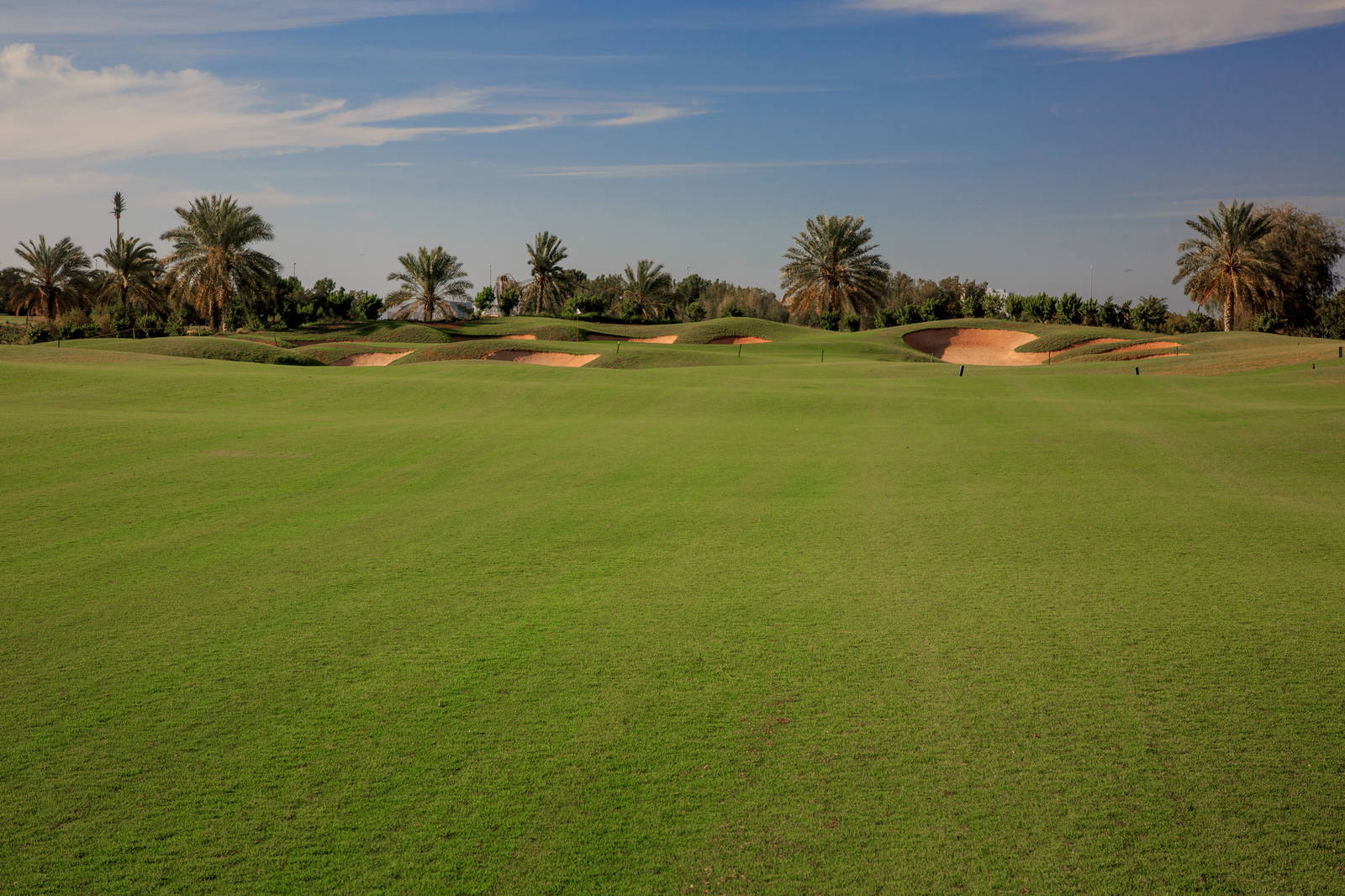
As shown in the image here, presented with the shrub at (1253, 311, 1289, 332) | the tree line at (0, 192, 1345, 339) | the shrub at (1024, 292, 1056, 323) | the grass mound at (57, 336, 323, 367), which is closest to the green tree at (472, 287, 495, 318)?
the tree line at (0, 192, 1345, 339)

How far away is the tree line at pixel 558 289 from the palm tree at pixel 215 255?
8cm

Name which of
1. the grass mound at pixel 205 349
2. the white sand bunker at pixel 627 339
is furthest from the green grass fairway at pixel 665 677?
the white sand bunker at pixel 627 339

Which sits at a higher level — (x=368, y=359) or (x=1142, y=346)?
(x=1142, y=346)

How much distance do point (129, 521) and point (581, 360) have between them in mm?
38794

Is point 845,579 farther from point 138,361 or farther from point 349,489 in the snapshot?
point 138,361

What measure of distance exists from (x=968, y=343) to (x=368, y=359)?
39.6 metres

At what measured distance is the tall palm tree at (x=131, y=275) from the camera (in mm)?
66062

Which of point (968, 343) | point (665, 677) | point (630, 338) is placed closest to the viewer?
point (665, 677)

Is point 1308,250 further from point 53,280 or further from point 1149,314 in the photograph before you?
point 53,280

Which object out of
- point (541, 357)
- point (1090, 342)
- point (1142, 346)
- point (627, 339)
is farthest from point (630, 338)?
point (1142, 346)

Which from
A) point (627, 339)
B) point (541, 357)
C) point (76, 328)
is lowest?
point (541, 357)

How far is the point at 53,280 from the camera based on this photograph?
67062 millimetres

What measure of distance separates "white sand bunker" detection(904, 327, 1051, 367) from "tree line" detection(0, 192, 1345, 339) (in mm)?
9175

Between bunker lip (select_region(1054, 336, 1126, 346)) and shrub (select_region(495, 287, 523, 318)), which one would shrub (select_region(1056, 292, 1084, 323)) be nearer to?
bunker lip (select_region(1054, 336, 1126, 346))
